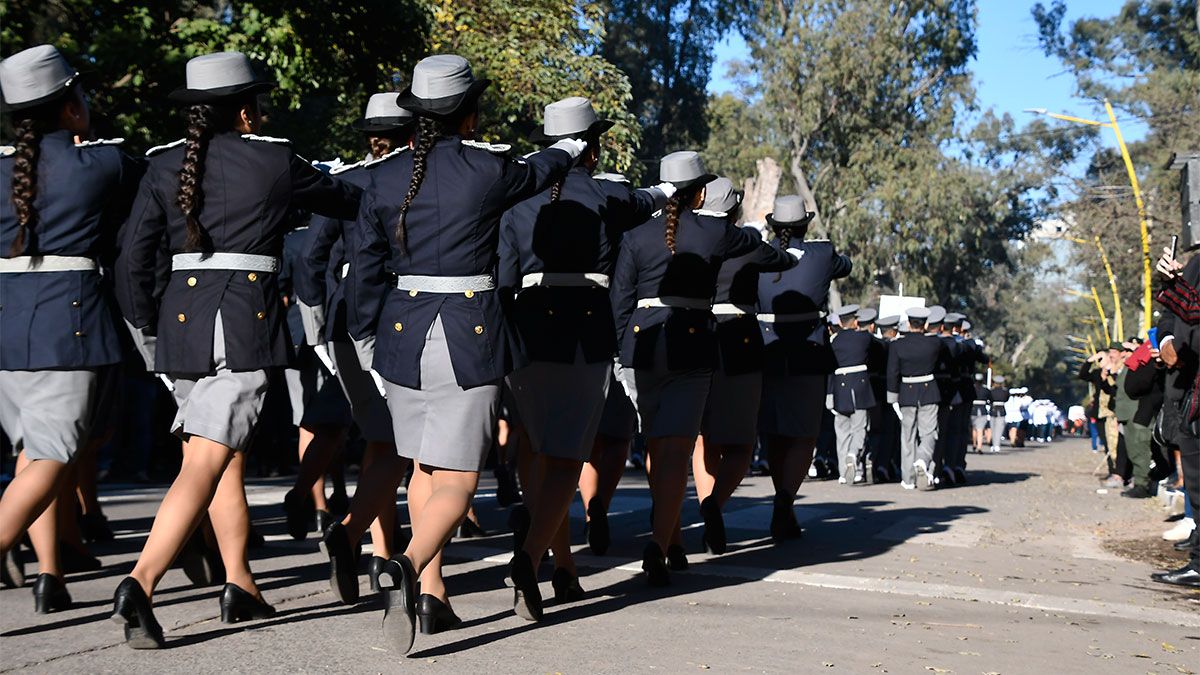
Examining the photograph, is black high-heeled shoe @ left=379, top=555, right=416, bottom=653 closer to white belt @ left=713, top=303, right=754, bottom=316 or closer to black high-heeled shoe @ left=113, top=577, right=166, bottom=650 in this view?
black high-heeled shoe @ left=113, top=577, right=166, bottom=650

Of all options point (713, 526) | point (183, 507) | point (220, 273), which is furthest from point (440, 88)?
point (713, 526)

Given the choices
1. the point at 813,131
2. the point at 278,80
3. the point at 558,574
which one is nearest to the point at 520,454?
the point at 558,574

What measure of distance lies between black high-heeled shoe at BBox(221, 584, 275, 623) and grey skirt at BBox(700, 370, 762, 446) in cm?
339

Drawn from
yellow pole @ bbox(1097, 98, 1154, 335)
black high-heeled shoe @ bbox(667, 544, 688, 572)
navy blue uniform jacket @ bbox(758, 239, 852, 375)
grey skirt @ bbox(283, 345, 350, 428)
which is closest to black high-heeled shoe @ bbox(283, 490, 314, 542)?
grey skirt @ bbox(283, 345, 350, 428)

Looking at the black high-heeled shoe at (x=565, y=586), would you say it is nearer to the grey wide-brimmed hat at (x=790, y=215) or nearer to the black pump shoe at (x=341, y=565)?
the black pump shoe at (x=341, y=565)

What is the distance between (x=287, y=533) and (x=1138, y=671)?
204 inches

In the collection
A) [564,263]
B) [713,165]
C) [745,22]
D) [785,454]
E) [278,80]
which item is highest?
[745,22]

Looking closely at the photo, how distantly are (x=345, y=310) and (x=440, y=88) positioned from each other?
5.88 feet

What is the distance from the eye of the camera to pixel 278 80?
1780 cm

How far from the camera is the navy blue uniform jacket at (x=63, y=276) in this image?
5.86 m

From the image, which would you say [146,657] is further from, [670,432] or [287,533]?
[287,533]

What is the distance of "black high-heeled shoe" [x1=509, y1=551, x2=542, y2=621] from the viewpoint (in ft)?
19.4

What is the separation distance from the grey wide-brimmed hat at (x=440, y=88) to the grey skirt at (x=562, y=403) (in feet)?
4.06

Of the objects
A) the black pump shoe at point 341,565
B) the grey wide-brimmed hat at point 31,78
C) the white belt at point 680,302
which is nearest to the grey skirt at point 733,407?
the white belt at point 680,302
